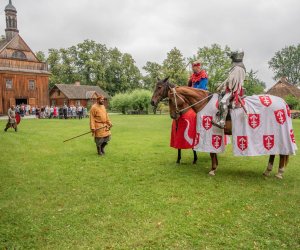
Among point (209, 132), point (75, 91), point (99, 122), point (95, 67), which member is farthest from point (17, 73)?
point (209, 132)

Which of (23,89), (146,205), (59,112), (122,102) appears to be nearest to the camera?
(146,205)

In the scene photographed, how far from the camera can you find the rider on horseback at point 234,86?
261 inches

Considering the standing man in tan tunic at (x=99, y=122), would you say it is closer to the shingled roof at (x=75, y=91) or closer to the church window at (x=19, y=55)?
the church window at (x=19, y=55)

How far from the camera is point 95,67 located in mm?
66062

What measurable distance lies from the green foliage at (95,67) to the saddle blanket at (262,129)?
62.1 meters

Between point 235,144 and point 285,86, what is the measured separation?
51.4 m

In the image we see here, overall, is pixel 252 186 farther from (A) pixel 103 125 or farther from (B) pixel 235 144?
(A) pixel 103 125

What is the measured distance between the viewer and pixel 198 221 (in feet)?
14.8

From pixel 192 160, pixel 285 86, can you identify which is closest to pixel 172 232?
pixel 192 160

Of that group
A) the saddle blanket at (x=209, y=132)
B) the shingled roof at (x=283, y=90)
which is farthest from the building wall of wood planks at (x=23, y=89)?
the shingled roof at (x=283, y=90)

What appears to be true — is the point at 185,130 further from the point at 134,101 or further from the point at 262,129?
the point at 134,101

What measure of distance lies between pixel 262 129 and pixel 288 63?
89903 mm

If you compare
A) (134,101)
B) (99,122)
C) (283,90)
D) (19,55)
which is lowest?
(99,122)

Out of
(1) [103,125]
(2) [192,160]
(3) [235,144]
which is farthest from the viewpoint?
(1) [103,125]
